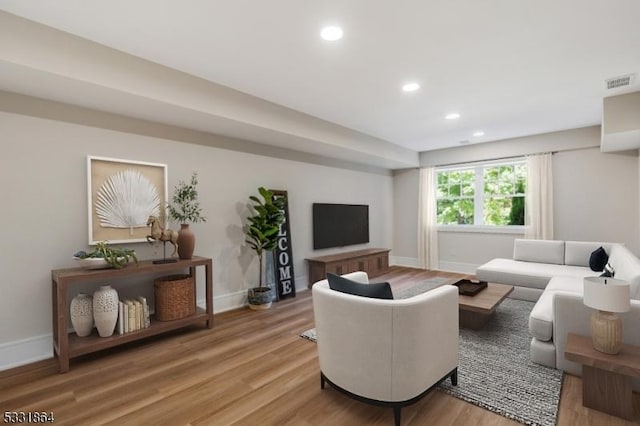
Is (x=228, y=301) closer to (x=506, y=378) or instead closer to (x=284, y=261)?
(x=284, y=261)

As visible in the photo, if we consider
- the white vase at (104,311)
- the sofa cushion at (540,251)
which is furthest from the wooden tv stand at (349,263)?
the white vase at (104,311)

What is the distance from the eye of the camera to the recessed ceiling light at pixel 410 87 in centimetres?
327

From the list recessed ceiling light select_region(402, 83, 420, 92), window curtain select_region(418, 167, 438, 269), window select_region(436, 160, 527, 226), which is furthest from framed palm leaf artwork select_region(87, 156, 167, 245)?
window select_region(436, 160, 527, 226)

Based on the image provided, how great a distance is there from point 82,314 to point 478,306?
373 cm

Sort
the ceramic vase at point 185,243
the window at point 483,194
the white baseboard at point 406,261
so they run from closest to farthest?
1. the ceramic vase at point 185,243
2. the window at point 483,194
3. the white baseboard at point 406,261

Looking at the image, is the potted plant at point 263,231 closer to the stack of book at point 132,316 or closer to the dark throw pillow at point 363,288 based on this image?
the stack of book at point 132,316

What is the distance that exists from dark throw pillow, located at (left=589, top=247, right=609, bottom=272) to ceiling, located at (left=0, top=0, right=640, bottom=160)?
6.27 feet

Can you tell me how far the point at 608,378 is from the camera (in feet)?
6.32

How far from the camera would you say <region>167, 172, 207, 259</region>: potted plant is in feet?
10.9

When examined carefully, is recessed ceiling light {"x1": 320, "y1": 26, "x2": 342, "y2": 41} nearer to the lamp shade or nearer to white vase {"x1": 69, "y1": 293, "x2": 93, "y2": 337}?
the lamp shade

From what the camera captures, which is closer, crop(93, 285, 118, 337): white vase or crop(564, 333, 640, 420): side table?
crop(564, 333, 640, 420): side table

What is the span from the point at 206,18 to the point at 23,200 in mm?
2273

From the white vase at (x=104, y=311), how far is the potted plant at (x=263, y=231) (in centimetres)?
168

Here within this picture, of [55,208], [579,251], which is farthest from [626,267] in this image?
[55,208]
